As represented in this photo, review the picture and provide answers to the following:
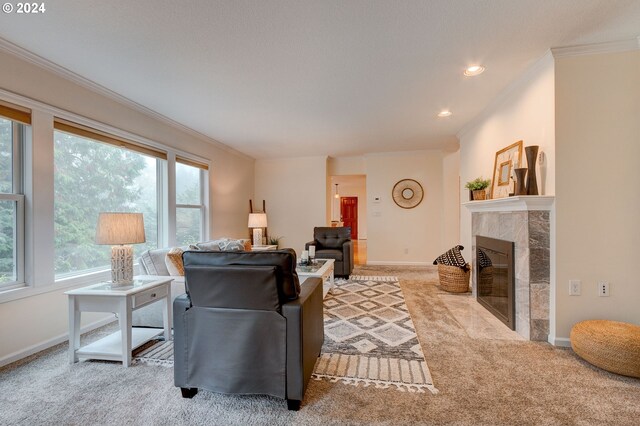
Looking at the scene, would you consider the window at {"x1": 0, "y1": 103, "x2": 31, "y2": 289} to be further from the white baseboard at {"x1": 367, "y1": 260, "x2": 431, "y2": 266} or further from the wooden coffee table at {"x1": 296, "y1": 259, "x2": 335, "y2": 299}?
the white baseboard at {"x1": 367, "y1": 260, "x2": 431, "y2": 266}

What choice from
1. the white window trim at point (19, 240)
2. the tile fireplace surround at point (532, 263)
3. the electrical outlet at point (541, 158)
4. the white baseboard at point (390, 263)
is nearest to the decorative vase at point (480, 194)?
the tile fireplace surround at point (532, 263)

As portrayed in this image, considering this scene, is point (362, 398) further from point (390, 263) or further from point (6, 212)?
point (390, 263)

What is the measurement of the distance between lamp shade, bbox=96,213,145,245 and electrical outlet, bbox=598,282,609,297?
12.6 feet

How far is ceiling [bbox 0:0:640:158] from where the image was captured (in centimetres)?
185

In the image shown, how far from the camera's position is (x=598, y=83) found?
7.62 feet

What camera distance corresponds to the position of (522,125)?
9.41 ft

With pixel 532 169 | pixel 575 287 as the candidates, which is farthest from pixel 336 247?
pixel 575 287

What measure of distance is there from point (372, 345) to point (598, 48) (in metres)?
3.04

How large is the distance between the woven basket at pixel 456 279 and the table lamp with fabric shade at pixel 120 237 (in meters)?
3.74

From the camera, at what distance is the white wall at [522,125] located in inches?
96.1

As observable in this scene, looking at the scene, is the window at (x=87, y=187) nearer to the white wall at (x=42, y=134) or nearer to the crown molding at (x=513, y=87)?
the white wall at (x=42, y=134)

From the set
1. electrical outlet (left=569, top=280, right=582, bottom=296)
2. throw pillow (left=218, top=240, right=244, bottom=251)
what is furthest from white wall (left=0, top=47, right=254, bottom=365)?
electrical outlet (left=569, top=280, right=582, bottom=296)

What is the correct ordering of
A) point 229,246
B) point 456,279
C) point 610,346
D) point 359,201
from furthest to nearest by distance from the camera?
point 359,201 < point 456,279 < point 229,246 < point 610,346

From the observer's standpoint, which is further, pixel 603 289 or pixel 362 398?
pixel 603 289
